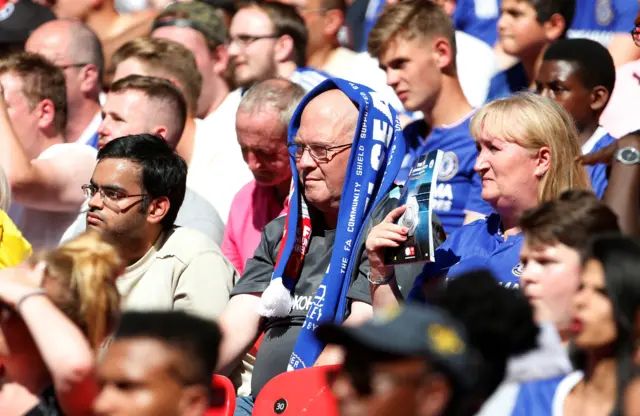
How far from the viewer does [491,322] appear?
2988mm

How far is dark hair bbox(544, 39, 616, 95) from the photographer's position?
20.6 ft

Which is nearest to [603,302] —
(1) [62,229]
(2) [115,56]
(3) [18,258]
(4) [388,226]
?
(4) [388,226]

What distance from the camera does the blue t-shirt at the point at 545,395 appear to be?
3.65 metres

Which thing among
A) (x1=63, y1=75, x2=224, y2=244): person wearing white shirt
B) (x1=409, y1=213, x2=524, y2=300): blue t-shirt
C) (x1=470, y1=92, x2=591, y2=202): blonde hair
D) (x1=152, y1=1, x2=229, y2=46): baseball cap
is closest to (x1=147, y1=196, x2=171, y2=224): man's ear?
(x1=63, y1=75, x2=224, y2=244): person wearing white shirt

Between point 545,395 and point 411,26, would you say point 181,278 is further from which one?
point 411,26

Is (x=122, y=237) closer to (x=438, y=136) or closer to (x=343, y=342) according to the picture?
(x=438, y=136)

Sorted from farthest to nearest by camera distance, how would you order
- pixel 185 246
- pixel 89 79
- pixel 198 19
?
pixel 198 19
pixel 89 79
pixel 185 246

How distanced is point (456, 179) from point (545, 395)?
8.62 feet

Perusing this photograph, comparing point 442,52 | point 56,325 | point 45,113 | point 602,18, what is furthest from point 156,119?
point 56,325

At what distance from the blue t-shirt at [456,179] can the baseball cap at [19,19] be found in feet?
12.1

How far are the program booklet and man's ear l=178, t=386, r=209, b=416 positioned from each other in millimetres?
1292

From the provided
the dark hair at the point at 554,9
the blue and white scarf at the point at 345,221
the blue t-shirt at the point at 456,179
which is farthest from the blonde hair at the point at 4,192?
the dark hair at the point at 554,9

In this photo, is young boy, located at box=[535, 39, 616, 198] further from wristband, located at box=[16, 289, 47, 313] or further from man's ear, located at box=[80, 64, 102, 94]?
wristband, located at box=[16, 289, 47, 313]

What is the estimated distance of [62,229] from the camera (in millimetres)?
6402
